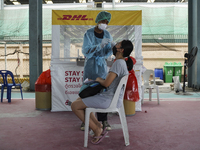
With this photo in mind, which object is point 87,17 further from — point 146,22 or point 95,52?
point 146,22

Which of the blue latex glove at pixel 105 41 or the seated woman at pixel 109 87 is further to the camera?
the blue latex glove at pixel 105 41

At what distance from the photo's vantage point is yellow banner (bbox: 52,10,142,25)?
4199mm

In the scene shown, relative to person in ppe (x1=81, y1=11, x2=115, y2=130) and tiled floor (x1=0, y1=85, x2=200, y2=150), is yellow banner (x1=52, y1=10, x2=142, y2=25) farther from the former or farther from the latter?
tiled floor (x1=0, y1=85, x2=200, y2=150)

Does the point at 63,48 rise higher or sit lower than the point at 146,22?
lower

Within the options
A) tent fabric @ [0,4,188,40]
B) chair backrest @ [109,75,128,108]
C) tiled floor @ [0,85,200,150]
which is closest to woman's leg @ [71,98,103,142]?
tiled floor @ [0,85,200,150]

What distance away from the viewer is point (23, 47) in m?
9.62

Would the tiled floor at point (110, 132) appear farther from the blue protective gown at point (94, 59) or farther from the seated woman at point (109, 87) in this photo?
the blue protective gown at point (94, 59)

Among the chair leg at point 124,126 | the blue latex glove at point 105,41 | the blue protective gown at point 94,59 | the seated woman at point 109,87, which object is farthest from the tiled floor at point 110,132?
the blue latex glove at point 105,41

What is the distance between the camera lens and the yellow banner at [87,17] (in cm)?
420

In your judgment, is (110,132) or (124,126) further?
(110,132)

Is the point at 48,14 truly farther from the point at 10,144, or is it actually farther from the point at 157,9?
the point at 10,144

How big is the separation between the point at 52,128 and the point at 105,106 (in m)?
1.18

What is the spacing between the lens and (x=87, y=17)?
4250 mm

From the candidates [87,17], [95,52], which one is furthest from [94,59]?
[87,17]
